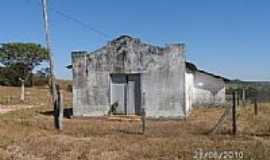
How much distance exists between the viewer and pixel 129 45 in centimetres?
2322

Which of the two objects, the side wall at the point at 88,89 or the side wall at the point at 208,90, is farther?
the side wall at the point at 208,90

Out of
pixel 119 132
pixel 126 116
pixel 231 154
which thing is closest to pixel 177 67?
pixel 126 116

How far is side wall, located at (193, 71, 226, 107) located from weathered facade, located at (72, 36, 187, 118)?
1186 centimetres

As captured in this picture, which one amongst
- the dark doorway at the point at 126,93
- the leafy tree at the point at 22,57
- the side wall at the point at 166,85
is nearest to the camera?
the side wall at the point at 166,85

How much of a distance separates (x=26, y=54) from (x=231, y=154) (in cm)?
6602

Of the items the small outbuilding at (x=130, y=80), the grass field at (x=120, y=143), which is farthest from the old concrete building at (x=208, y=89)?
the grass field at (x=120, y=143)

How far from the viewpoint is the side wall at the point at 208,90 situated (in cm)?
3497

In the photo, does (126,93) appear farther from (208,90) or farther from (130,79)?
(208,90)

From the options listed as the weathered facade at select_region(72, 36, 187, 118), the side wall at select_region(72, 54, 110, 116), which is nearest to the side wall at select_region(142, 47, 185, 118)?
the weathered facade at select_region(72, 36, 187, 118)

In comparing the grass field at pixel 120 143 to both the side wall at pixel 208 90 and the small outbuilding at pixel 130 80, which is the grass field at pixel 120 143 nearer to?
the small outbuilding at pixel 130 80

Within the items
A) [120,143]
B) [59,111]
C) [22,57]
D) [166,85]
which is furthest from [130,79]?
[22,57]

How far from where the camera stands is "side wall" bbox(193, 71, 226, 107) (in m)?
35.0

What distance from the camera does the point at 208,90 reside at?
3622cm

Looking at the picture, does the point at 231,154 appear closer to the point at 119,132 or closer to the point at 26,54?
the point at 119,132
